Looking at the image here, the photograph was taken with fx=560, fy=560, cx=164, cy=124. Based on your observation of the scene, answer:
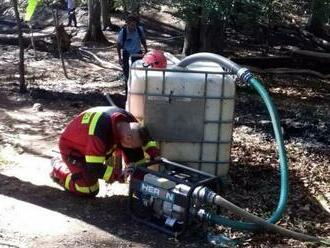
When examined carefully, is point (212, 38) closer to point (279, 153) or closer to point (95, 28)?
point (279, 153)

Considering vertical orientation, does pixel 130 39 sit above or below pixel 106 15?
above

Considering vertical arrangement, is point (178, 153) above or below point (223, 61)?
below

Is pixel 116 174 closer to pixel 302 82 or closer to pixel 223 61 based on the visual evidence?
pixel 223 61

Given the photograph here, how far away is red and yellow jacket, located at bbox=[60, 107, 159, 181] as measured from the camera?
4.75 m

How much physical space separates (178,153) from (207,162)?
0.97 feet

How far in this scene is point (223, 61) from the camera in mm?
4938

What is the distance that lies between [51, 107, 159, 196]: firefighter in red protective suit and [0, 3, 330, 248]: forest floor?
0.60 feet

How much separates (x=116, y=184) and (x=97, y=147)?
82 centimetres

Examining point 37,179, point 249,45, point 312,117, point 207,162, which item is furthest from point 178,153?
point 249,45

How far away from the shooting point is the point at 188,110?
5188 millimetres

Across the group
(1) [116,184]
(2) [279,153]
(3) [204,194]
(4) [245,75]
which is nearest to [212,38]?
(1) [116,184]

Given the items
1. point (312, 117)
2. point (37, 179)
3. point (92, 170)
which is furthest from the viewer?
point (312, 117)

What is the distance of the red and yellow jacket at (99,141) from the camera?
475 centimetres

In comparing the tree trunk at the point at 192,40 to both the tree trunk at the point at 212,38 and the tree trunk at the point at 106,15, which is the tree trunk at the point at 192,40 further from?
the tree trunk at the point at 106,15
